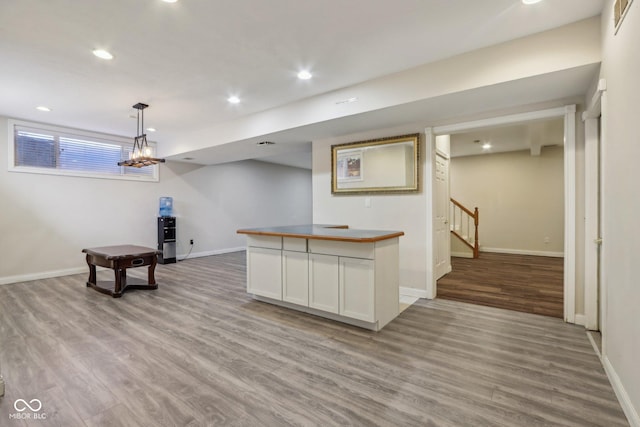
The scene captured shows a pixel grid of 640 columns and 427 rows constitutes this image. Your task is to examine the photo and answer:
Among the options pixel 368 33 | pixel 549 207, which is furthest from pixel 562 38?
pixel 549 207

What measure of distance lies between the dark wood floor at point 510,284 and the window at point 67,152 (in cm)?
637

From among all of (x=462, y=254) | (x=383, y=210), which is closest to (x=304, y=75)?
(x=383, y=210)

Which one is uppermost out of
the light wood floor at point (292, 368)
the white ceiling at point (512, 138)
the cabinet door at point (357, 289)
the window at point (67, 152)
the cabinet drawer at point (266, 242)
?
the white ceiling at point (512, 138)

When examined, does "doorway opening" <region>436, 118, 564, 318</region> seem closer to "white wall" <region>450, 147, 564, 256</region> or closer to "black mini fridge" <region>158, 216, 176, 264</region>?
"white wall" <region>450, 147, 564, 256</region>

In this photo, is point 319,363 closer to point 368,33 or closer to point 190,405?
point 190,405

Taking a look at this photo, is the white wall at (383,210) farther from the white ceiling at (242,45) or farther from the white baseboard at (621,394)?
the white baseboard at (621,394)

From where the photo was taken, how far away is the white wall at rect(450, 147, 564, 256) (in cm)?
679

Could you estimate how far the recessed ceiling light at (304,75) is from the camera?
3227 mm

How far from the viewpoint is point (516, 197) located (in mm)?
7227

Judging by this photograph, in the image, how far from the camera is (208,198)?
24.5ft

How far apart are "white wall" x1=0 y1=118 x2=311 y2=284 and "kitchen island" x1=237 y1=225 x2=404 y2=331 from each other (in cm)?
393

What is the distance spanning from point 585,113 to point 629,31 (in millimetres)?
1367

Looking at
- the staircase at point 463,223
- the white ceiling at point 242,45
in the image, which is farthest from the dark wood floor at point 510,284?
the white ceiling at point 242,45

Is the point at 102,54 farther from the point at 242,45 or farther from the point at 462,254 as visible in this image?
the point at 462,254
